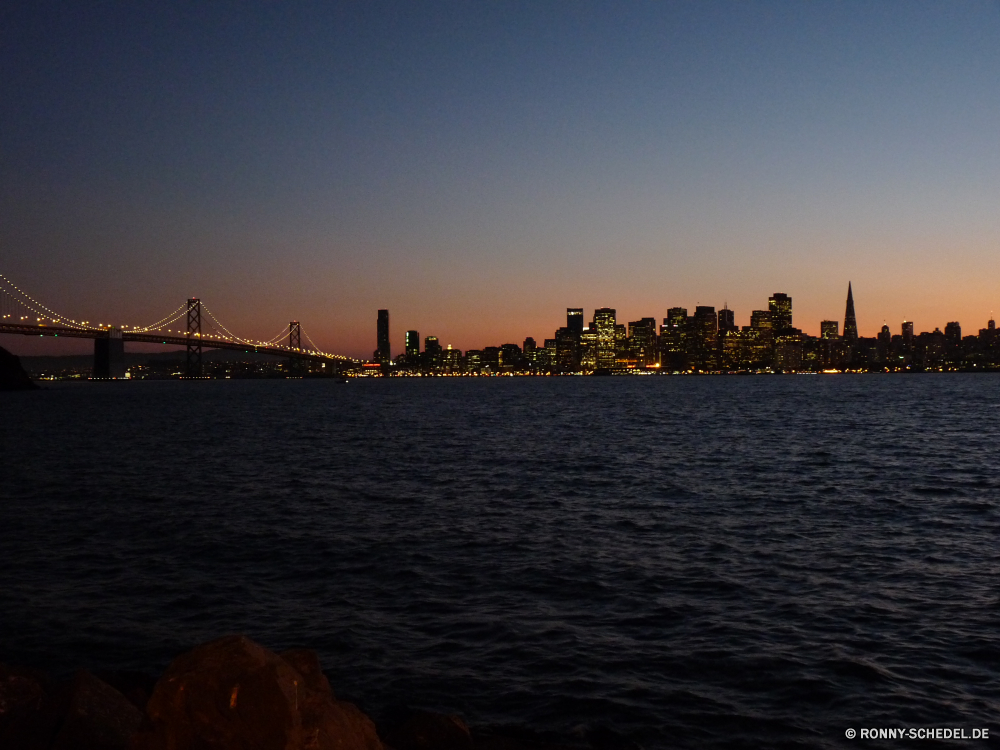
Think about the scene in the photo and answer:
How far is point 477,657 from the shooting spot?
33.9ft

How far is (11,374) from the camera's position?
4921 inches

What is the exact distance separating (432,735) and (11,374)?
138040 millimetres

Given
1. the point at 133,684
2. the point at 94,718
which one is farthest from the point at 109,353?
the point at 94,718

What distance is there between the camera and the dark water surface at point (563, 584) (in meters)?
9.22

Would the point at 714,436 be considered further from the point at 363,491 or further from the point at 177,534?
the point at 177,534

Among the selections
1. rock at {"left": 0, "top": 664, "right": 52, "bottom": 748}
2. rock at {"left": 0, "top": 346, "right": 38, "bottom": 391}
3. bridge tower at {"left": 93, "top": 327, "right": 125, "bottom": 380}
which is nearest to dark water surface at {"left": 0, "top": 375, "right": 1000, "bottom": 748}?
rock at {"left": 0, "top": 664, "right": 52, "bottom": 748}

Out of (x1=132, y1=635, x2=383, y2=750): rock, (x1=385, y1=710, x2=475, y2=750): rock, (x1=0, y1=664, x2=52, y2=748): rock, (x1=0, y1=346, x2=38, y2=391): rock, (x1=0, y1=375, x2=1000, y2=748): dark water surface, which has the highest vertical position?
(x1=0, y1=346, x2=38, y2=391): rock

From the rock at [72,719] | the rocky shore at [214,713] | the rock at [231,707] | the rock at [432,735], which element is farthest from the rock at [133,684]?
the rock at [231,707]

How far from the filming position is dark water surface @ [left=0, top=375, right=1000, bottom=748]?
9.22m

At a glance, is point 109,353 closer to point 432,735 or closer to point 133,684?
point 133,684

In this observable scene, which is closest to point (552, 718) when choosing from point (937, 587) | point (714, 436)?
point (937, 587)

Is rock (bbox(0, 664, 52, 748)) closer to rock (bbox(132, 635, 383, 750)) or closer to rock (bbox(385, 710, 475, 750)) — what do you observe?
rock (bbox(132, 635, 383, 750))

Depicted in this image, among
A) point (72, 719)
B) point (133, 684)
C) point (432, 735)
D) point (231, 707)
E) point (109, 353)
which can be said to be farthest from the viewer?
point (109, 353)

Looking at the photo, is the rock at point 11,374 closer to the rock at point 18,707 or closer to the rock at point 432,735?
the rock at point 18,707
